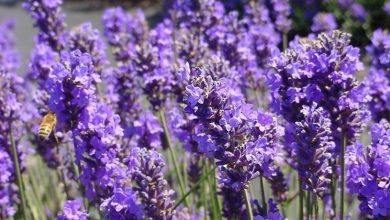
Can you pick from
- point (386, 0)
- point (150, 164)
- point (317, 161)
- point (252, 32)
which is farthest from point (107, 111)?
point (386, 0)

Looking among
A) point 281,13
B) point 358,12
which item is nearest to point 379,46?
point 281,13

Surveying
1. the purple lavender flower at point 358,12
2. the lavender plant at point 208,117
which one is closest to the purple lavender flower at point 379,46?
the lavender plant at point 208,117

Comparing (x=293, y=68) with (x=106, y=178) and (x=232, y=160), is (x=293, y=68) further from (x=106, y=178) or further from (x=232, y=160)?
(x=106, y=178)

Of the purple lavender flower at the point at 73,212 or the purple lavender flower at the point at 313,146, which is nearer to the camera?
the purple lavender flower at the point at 313,146

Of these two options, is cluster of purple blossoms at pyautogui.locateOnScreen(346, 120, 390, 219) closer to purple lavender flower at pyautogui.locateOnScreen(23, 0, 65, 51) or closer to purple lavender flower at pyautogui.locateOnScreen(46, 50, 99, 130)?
Result: purple lavender flower at pyautogui.locateOnScreen(46, 50, 99, 130)

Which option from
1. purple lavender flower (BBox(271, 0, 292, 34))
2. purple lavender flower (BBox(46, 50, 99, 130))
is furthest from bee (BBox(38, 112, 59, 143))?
purple lavender flower (BBox(271, 0, 292, 34))

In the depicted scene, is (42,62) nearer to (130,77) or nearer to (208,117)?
(130,77)

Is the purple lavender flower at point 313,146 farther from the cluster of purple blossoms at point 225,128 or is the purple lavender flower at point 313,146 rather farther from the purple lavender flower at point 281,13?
the purple lavender flower at point 281,13
